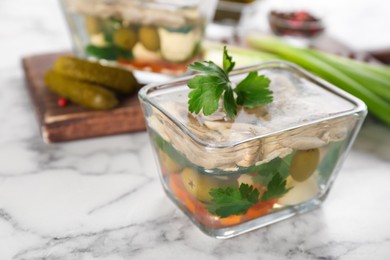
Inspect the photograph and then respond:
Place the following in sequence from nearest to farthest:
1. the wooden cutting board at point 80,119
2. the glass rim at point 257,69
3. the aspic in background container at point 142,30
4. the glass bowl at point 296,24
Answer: the glass rim at point 257,69 → the wooden cutting board at point 80,119 → the aspic in background container at point 142,30 → the glass bowl at point 296,24

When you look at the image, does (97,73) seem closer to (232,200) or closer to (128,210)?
(128,210)

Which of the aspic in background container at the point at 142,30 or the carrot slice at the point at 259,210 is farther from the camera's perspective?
the aspic in background container at the point at 142,30

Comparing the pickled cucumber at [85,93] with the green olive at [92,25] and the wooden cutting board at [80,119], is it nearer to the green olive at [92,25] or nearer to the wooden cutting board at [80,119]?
the wooden cutting board at [80,119]

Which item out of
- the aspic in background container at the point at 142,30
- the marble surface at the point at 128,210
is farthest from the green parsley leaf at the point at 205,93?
the aspic in background container at the point at 142,30

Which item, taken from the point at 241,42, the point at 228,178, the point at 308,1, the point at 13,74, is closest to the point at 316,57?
the point at 241,42

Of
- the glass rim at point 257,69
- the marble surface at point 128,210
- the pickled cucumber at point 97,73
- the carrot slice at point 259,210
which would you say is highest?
the glass rim at point 257,69

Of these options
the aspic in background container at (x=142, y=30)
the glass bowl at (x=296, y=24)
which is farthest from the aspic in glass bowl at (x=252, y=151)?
the glass bowl at (x=296, y=24)

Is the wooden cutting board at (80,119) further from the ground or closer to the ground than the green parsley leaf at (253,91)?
closer to the ground

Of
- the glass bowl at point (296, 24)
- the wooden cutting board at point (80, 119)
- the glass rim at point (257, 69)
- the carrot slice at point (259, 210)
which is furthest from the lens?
the glass bowl at point (296, 24)

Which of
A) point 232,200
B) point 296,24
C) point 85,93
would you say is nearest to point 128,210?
point 232,200
